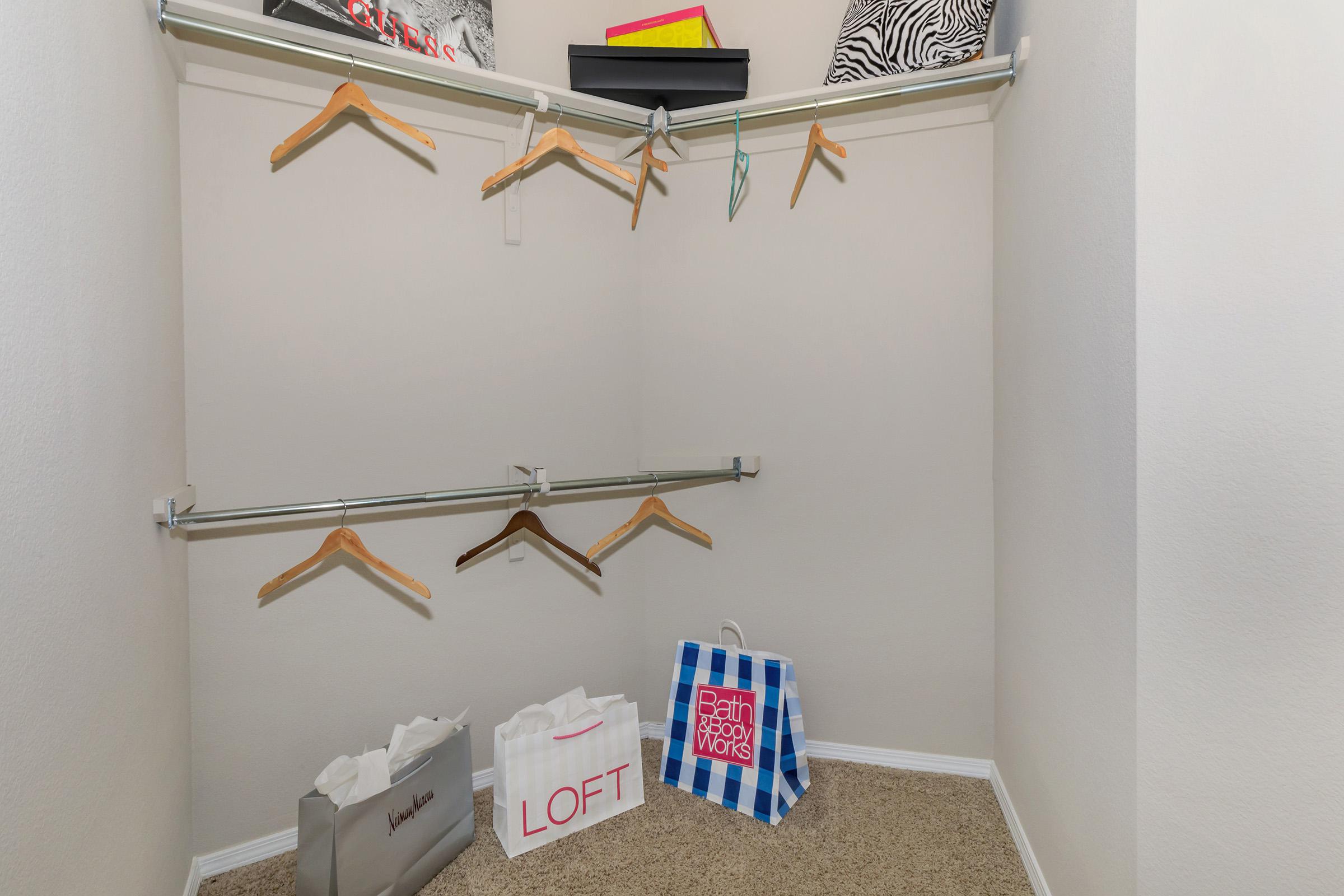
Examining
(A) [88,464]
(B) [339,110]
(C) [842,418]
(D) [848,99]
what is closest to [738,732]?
(C) [842,418]

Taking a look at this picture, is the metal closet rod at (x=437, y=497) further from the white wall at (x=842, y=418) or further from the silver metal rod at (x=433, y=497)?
the white wall at (x=842, y=418)

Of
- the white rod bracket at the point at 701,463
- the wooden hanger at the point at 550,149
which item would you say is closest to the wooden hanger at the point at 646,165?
the wooden hanger at the point at 550,149

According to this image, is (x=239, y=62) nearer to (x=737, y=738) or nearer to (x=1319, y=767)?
(x=737, y=738)

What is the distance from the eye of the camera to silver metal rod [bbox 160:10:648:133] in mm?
1438

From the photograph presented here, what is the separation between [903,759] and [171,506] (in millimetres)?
2050

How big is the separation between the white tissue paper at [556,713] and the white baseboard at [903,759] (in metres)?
0.74

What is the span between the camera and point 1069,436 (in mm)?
1370

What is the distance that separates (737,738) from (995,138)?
1.85 metres

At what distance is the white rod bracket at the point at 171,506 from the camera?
135cm

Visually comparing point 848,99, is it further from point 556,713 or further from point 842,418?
point 556,713

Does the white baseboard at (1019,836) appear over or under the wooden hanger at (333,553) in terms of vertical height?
under

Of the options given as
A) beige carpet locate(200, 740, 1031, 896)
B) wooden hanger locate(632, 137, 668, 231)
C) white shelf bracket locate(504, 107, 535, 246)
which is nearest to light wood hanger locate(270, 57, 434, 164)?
white shelf bracket locate(504, 107, 535, 246)

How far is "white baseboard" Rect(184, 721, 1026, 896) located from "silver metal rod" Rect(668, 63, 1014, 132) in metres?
1.88

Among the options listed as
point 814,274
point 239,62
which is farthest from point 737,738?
point 239,62
